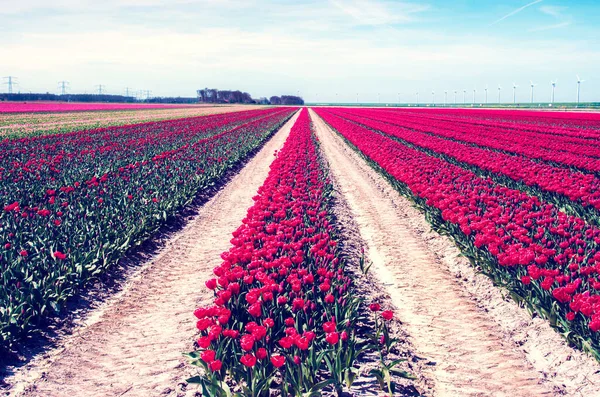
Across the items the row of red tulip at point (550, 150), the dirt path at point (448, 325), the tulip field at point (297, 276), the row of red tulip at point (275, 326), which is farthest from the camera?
the row of red tulip at point (550, 150)

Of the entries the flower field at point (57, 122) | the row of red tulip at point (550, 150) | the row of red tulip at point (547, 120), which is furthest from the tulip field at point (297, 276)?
the row of red tulip at point (547, 120)

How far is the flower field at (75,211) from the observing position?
237 inches

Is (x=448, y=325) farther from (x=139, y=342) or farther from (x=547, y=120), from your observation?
(x=547, y=120)

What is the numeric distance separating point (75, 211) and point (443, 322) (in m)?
7.09

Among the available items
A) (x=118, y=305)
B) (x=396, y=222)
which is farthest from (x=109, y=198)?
(x=396, y=222)

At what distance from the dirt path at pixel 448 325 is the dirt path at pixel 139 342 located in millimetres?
2667

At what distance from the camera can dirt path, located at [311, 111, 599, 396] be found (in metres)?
4.64

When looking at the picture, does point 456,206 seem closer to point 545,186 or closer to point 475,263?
point 475,263

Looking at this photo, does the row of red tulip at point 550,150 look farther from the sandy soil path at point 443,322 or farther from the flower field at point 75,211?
the flower field at point 75,211

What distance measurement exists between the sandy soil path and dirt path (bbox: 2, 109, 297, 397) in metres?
2.65

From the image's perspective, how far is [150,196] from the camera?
11.4 meters

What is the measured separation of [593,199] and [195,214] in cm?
905

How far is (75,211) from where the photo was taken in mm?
9258

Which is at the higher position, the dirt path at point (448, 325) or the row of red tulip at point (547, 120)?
the row of red tulip at point (547, 120)
